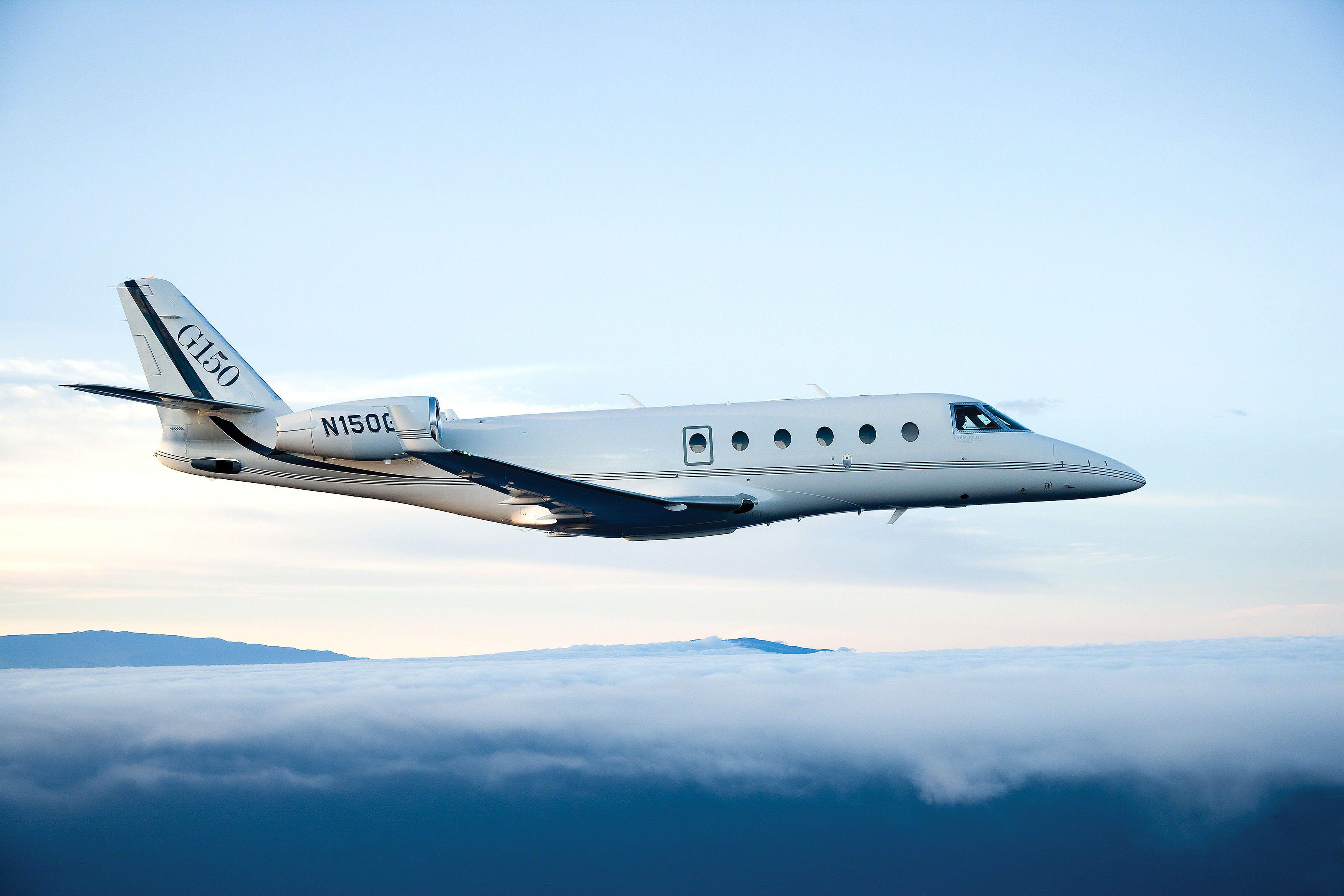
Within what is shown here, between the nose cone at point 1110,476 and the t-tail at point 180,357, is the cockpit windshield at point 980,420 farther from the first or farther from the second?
the t-tail at point 180,357

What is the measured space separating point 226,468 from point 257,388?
210cm

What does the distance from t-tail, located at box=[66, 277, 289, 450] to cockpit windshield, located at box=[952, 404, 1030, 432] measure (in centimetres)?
1569

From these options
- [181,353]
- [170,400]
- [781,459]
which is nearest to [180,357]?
[181,353]

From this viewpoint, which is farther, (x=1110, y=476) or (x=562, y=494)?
(x=1110, y=476)

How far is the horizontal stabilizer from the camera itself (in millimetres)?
19219

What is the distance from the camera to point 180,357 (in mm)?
24016

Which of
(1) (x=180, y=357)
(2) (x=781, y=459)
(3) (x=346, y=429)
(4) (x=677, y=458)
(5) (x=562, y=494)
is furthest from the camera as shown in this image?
(1) (x=180, y=357)

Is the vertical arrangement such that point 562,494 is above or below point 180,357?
below

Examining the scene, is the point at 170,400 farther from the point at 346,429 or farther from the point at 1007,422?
the point at 1007,422

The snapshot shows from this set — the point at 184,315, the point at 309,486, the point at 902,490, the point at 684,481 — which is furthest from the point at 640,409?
the point at 184,315

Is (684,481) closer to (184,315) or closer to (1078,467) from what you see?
(1078,467)

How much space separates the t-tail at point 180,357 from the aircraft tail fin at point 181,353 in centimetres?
1

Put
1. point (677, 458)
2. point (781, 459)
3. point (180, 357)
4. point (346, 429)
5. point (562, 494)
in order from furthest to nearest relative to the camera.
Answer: point (180, 357), point (677, 458), point (781, 459), point (346, 429), point (562, 494)

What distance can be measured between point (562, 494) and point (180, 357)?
1065 centimetres
